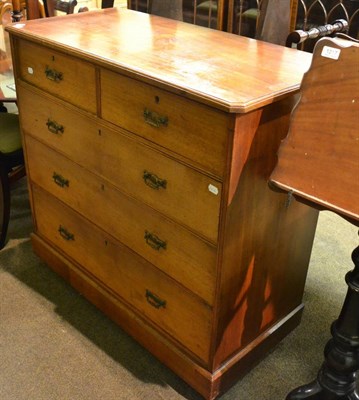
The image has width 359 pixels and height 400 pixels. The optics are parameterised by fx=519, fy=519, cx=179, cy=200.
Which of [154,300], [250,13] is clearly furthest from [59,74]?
[250,13]

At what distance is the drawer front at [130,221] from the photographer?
1455 millimetres

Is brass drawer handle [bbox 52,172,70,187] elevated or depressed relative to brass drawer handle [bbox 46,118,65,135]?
depressed

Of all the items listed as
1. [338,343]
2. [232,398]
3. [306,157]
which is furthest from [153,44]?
[232,398]

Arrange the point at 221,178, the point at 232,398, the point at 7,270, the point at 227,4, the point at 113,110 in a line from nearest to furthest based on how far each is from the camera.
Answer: the point at 221,178
the point at 113,110
the point at 232,398
the point at 7,270
the point at 227,4

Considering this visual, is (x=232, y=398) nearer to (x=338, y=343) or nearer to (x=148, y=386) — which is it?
(x=148, y=386)

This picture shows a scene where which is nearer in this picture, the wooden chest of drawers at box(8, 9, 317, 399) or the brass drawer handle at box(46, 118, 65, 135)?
the wooden chest of drawers at box(8, 9, 317, 399)

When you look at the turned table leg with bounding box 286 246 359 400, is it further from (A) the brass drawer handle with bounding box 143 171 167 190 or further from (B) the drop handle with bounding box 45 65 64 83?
(B) the drop handle with bounding box 45 65 64 83

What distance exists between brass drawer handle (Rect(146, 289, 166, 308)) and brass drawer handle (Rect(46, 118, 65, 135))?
0.63 m

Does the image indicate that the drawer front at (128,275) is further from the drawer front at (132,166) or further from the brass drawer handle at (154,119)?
the brass drawer handle at (154,119)

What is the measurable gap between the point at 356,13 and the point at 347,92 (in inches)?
66.2

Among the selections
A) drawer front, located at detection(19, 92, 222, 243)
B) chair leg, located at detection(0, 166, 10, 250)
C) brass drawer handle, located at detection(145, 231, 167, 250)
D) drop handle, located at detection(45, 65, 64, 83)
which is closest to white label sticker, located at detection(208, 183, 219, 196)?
drawer front, located at detection(19, 92, 222, 243)

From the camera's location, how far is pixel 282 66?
144 centimetres

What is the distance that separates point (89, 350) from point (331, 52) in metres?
1.28

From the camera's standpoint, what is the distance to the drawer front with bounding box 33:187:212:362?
1.56 meters
